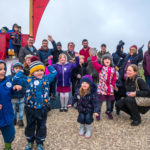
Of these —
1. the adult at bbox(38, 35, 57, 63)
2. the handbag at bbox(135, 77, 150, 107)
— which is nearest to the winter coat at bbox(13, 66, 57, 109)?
the handbag at bbox(135, 77, 150, 107)

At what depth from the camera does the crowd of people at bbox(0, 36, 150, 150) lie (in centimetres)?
237

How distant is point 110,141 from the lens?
2.89 m

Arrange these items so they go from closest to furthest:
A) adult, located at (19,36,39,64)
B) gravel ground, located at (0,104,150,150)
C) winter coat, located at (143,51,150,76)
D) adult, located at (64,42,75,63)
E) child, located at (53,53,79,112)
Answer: gravel ground, located at (0,104,150,150) < child, located at (53,53,79,112) < adult, located at (19,36,39,64) < winter coat, located at (143,51,150,76) < adult, located at (64,42,75,63)

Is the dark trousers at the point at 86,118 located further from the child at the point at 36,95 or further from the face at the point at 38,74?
the face at the point at 38,74

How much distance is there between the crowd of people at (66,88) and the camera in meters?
2.37

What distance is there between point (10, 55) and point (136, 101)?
592 centimetres

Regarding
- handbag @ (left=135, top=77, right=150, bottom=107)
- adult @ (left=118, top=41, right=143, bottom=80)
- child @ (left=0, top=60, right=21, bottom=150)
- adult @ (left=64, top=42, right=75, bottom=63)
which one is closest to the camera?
child @ (left=0, top=60, right=21, bottom=150)

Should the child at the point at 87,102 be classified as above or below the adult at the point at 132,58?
below

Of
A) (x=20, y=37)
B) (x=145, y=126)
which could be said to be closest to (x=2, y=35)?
(x=20, y=37)

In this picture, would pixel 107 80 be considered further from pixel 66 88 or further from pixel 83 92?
pixel 66 88

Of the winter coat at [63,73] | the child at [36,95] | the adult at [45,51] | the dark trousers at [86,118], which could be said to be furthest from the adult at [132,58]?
the child at [36,95]

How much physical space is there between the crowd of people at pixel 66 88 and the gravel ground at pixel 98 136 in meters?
0.20

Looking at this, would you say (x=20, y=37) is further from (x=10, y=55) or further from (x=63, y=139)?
(x=63, y=139)

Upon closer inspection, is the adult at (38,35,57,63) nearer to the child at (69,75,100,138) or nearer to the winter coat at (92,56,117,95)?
the winter coat at (92,56,117,95)
